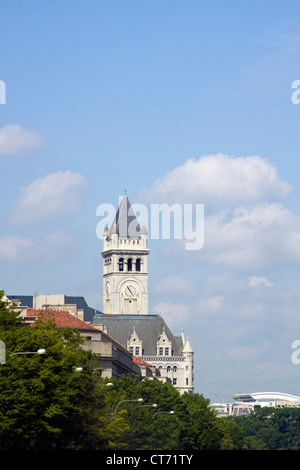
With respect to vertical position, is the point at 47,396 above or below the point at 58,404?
above

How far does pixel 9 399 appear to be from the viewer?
88.8 meters

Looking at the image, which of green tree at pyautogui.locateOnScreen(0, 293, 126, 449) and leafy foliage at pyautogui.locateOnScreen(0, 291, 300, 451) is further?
leafy foliage at pyautogui.locateOnScreen(0, 291, 300, 451)

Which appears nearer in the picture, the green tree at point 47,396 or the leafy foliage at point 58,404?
the green tree at point 47,396

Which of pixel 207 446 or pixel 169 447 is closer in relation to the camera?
pixel 169 447

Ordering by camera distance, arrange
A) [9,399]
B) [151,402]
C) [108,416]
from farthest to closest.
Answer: [151,402] → [108,416] → [9,399]

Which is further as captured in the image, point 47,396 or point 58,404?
point 58,404

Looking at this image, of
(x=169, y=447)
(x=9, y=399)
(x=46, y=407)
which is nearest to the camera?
(x=9, y=399)

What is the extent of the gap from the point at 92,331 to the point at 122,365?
1409 cm

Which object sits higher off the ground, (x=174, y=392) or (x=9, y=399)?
(x=174, y=392)
